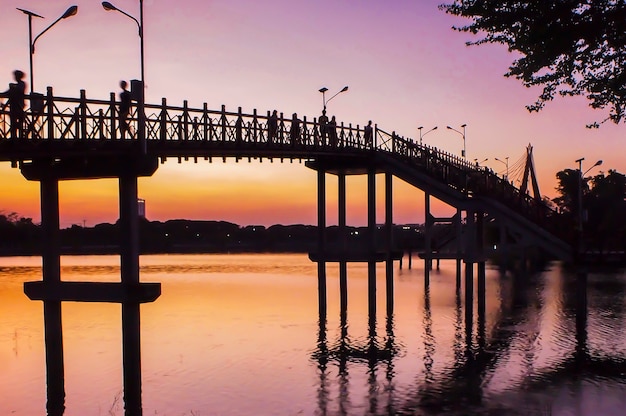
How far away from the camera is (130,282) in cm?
2564

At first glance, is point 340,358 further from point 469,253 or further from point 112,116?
point 469,253

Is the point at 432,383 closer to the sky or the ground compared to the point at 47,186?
closer to the ground

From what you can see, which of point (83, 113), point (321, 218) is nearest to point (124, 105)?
point (83, 113)

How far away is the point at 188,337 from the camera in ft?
143

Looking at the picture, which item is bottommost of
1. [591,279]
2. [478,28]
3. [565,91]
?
[591,279]

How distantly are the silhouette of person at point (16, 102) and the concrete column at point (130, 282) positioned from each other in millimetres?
3932

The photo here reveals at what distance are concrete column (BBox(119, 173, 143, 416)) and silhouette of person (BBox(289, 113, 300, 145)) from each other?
1453 cm

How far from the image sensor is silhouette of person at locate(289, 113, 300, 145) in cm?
3919

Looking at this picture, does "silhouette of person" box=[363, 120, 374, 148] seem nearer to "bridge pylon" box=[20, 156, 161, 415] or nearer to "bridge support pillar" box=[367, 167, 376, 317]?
"bridge support pillar" box=[367, 167, 376, 317]

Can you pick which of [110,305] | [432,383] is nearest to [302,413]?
[432,383]

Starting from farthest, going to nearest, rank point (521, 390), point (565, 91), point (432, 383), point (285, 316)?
1. point (285, 316)
2. point (432, 383)
3. point (521, 390)
4. point (565, 91)

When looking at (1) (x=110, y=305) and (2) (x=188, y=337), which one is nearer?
(2) (x=188, y=337)

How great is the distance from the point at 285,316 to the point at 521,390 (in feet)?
91.7

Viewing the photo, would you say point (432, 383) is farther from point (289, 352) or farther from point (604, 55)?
point (604, 55)
